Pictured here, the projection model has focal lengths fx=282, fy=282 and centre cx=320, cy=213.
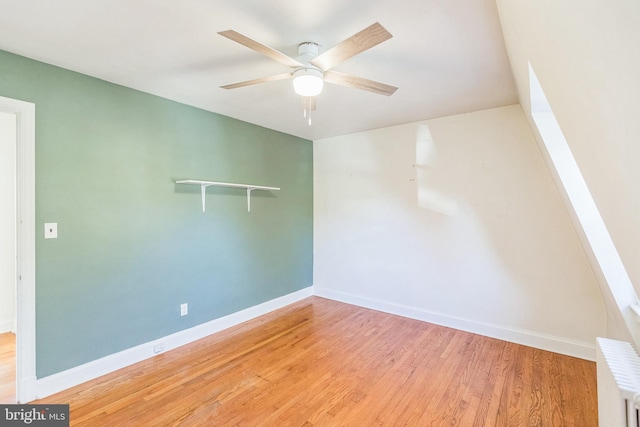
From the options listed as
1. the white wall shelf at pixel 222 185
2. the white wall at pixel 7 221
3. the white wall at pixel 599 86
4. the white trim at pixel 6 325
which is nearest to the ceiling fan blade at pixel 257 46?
the white wall at pixel 599 86

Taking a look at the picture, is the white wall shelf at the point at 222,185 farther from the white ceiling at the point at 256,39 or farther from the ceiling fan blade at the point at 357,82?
the ceiling fan blade at the point at 357,82

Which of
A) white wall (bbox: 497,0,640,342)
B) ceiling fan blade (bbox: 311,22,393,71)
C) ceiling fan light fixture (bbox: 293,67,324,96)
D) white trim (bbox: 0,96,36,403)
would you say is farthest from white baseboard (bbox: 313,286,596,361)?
white trim (bbox: 0,96,36,403)

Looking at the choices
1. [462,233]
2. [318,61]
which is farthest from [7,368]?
[462,233]

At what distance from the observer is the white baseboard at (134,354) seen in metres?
2.12

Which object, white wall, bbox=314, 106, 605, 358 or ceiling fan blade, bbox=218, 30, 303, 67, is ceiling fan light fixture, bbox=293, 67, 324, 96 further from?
white wall, bbox=314, 106, 605, 358

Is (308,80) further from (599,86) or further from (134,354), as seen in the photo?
(134,354)

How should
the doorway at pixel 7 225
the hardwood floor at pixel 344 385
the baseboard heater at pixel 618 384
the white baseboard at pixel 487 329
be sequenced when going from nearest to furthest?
1. the baseboard heater at pixel 618 384
2. the hardwood floor at pixel 344 385
3. the white baseboard at pixel 487 329
4. the doorway at pixel 7 225

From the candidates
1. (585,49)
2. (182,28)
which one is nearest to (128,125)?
(182,28)

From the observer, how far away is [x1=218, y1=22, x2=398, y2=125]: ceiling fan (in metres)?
1.42

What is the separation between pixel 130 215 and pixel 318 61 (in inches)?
82.5

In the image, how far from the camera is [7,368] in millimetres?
2426

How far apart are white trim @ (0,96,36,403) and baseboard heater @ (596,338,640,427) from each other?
134 inches

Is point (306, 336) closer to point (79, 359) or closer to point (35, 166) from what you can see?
point (79, 359)

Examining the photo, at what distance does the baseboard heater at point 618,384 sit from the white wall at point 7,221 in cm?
512
